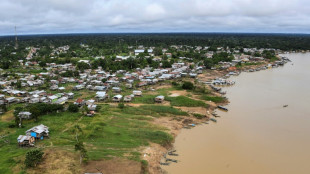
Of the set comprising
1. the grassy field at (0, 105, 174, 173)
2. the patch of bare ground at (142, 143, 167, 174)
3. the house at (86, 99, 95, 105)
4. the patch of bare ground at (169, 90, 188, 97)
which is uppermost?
the patch of bare ground at (169, 90, 188, 97)

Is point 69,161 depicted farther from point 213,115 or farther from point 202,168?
point 213,115

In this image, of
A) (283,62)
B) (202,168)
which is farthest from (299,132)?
(283,62)

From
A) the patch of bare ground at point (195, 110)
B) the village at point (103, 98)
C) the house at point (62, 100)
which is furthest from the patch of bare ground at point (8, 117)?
the patch of bare ground at point (195, 110)

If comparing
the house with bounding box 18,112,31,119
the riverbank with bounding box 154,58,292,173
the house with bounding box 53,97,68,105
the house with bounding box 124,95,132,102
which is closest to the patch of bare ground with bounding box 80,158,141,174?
the riverbank with bounding box 154,58,292,173

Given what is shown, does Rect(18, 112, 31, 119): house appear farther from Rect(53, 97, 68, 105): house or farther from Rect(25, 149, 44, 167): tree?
Rect(25, 149, 44, 167): tree

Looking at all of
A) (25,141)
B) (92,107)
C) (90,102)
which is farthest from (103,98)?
(25,141)

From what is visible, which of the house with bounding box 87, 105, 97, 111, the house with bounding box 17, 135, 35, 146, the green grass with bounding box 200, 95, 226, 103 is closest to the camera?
the house with bounding box 17, 135, 35, 146

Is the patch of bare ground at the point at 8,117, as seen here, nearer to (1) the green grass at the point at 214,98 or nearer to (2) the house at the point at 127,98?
(2) the house at the point at 127,98
